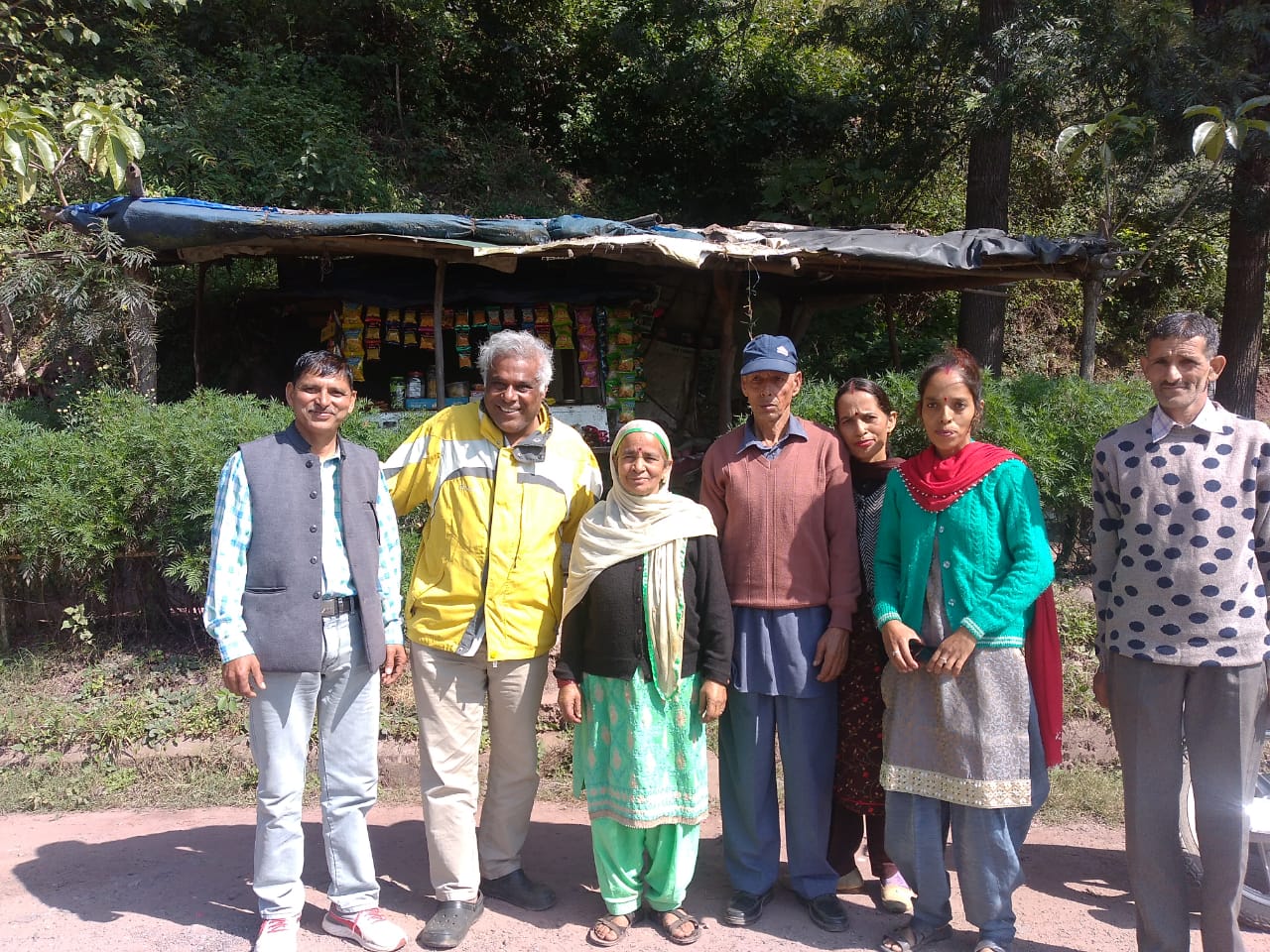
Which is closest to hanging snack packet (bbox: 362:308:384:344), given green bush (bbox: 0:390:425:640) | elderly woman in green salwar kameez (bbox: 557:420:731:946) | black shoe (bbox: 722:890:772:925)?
green bush (bbox: 0:390:425:640)

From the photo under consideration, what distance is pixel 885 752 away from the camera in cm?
289

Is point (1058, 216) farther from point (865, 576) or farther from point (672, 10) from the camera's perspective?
point (865, 576)

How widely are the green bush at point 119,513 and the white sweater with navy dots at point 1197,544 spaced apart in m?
3.65

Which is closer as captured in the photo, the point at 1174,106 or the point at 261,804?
the point at 261,804

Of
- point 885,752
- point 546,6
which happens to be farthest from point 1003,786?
point 546,6

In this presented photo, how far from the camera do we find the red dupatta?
2.77 m

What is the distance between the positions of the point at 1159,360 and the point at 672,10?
1096 cm

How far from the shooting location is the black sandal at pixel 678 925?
292 centimetres

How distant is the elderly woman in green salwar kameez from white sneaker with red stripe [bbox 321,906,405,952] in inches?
24.6

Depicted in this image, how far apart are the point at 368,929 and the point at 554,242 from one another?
4.67m

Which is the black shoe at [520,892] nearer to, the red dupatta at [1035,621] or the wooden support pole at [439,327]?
the red dupatta at [1035,621]

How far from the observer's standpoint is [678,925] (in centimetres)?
295

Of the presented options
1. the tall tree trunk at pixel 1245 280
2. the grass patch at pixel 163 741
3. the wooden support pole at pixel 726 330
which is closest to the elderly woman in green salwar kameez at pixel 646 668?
the grass patch at pixel 163 741

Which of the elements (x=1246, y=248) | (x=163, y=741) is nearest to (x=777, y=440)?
(x=163, y=741)
